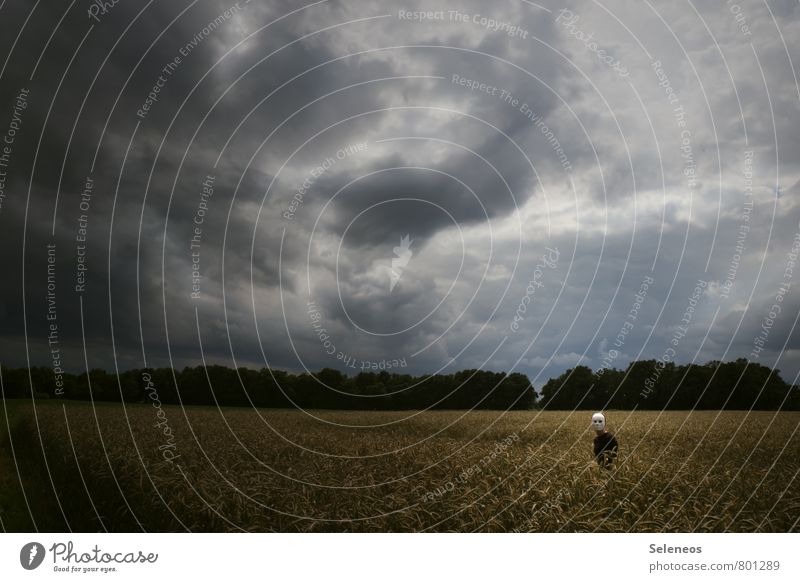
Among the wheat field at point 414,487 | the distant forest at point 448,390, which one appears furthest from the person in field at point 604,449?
the distant forest at point 448,390

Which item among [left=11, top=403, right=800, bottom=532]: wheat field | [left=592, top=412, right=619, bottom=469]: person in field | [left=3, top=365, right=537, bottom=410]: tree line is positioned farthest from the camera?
[left=3, top=365, right=537, bottom=410]: tree line

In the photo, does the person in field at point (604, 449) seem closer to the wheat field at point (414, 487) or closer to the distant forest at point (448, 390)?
the wheat field at point (414, 487)

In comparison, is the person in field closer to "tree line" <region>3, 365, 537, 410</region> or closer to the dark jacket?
the dark jacket

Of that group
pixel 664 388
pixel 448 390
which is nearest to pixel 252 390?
pixel 448 390

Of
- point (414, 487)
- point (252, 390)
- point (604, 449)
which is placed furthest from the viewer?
point (252, 390)

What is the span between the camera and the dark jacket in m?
11.3

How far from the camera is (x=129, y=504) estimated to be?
13164 mm

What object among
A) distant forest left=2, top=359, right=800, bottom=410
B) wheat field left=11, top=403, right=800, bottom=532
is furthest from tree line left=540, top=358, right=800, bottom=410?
wheat field left=11, top=403, right=800, bottom=532

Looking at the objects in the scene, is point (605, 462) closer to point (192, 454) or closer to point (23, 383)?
point (192, 454)

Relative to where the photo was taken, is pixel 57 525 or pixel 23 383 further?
pixel 23 383

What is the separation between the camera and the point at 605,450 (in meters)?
11.4

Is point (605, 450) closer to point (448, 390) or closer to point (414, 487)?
point (414, 487)
